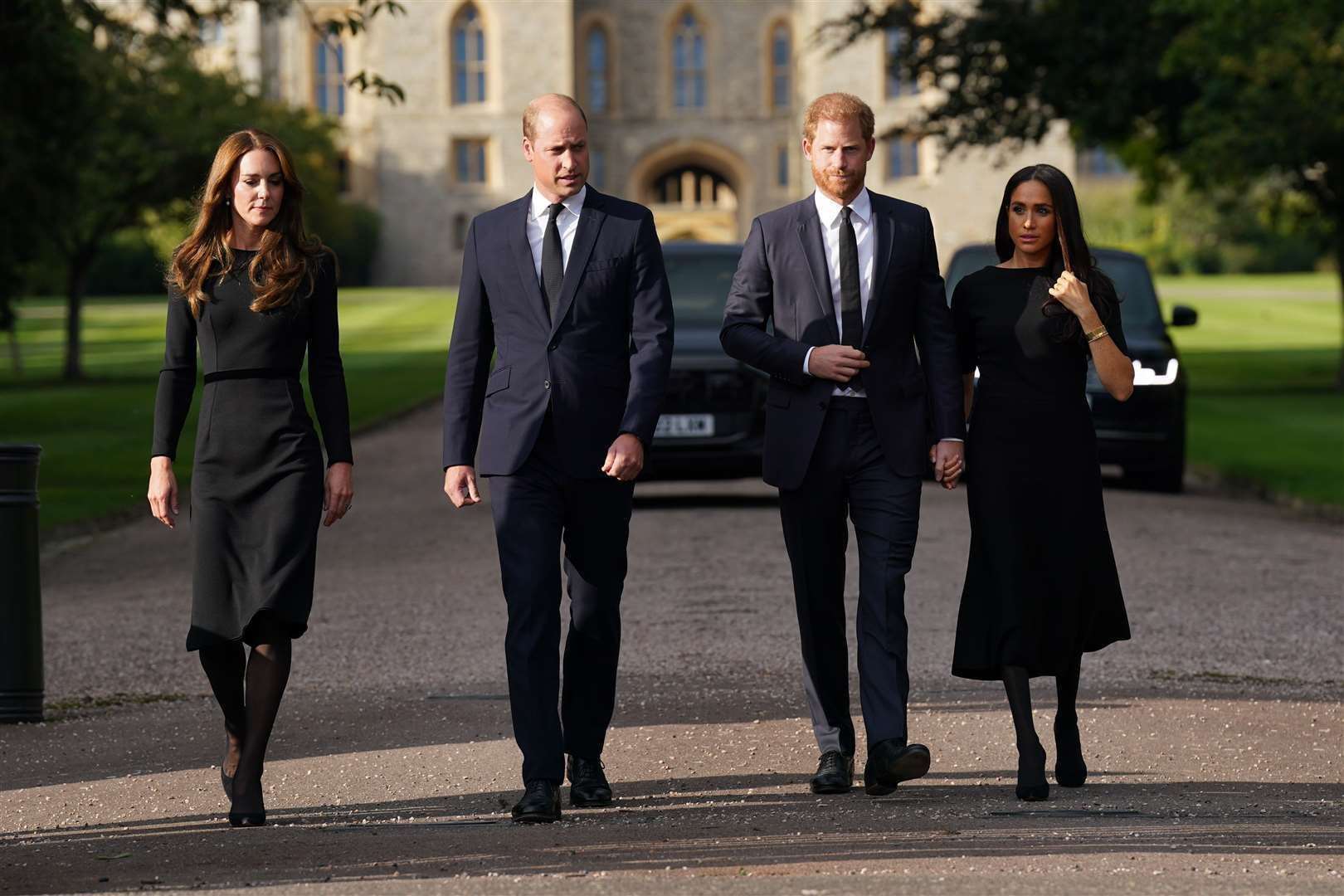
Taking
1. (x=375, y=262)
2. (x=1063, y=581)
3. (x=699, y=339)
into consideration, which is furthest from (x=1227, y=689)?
(x=375, y=262)

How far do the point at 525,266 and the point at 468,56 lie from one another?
7596 cm

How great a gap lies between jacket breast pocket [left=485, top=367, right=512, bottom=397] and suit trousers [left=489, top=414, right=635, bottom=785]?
0.17 m

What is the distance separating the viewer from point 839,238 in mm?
6098

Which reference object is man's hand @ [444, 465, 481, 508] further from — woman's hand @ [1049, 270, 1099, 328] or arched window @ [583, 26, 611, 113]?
arched window @ [583, 26, 611, 113]

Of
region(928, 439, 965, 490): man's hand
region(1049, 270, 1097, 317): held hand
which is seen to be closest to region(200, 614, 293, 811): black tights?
region(928, 439, 965, 490): man's hand

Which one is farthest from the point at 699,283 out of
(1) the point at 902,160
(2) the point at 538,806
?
(1) the point at 902,160

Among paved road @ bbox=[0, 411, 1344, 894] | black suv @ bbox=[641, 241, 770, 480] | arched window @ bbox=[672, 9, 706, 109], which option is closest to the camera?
paved road @ bbox=[0, 411, 1344, 894]

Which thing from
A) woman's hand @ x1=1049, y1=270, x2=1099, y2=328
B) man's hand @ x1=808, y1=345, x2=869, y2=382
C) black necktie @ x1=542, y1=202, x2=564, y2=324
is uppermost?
black necktie @ x1=542, y1=202, x2=564, y2=324

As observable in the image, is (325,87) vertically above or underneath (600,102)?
above

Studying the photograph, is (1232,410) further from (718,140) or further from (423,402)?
(718,140)

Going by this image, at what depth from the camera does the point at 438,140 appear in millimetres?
79250

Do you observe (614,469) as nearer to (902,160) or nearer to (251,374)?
(251,374)

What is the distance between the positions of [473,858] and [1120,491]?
1271 centimetres

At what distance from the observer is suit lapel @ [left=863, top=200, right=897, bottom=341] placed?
237 inches
